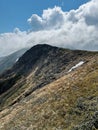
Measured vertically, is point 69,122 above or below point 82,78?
below

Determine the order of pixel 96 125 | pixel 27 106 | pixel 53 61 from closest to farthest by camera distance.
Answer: pixel 96 125 → pixel 27 106 → pixel 53 61

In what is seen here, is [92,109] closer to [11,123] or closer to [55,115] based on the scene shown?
[55,115]

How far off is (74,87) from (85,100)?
32.9 feet

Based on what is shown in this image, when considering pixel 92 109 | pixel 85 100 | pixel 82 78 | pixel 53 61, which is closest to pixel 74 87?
pixel 82 78

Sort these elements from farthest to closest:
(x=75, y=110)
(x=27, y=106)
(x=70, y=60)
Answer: (x=70, y=60) → (x=27, y=106) → (x=75, y=110)

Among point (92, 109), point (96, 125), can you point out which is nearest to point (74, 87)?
point (92, 109)

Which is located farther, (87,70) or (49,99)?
(87,70)

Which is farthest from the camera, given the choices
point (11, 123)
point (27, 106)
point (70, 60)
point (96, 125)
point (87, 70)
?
point (70, 60)

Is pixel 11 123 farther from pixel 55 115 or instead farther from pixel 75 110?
pixel 75 110

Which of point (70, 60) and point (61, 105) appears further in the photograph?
point (70, 60)

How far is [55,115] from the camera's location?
51656 mm

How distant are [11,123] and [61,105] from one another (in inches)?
494

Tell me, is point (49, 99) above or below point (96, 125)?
above

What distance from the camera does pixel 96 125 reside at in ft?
138
